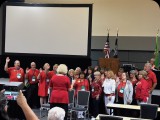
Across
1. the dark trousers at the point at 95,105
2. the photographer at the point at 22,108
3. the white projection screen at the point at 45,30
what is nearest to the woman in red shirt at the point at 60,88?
the dark trousers at the point at 95,105

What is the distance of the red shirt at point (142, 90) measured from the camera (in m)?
6.74

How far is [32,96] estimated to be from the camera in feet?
27.6

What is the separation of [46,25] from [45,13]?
421 mm

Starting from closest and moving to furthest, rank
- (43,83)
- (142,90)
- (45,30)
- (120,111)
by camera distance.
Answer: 1. (120,111)
2. (142,90)
3. (43,83)
4. (45,30)

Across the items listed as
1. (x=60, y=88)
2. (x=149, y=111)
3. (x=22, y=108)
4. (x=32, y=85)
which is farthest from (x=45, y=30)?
(x=22, y=108)

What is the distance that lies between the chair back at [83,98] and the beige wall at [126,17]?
735 cm

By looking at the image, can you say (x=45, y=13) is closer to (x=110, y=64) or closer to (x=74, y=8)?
(x=74, y=8)

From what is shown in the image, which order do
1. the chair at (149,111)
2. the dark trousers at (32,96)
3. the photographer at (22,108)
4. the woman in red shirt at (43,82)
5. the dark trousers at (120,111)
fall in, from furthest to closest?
the dark trousers at (32,96) → the woman in red shirt at (43,82) → the dark trousers at (120,111) → the chair at (149,111) → the photographer at (22,108)

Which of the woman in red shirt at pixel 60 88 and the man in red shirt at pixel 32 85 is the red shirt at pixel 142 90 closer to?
the woman in red shirt at pixel 60 88

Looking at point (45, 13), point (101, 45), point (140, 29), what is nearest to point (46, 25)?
point (45, 13)

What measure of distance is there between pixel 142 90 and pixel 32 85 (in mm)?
3055

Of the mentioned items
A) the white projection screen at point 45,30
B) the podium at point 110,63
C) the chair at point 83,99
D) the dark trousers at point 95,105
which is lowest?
the dark trousers at point 95,105

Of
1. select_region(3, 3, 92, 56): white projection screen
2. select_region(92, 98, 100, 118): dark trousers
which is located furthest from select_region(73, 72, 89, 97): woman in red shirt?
select_region(3, 3, 92, 56): white projection screen

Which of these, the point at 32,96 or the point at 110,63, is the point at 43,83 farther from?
the point at 110,63
